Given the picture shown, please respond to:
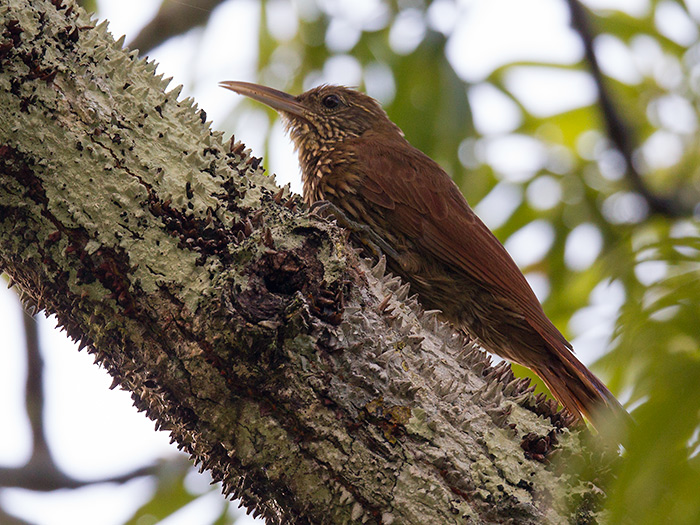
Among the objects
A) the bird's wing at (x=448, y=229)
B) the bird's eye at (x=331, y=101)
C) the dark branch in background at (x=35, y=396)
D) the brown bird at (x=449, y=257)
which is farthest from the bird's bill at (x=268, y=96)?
the dark branch in background at (x=35, y=396)

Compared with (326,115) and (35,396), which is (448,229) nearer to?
(326,115)

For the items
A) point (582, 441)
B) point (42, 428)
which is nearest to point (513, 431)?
point (582, 441)

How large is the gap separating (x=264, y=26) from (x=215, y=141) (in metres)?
2.85

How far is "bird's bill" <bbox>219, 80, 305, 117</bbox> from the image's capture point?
3163mm

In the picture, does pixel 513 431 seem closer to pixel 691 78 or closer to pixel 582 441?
pixel 582 441

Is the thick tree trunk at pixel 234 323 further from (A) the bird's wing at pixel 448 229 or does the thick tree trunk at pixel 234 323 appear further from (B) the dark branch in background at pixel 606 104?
(B) the dark branch in background at pixel 606 104

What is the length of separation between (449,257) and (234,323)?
1343mm

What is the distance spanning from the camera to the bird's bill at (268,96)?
125 inches

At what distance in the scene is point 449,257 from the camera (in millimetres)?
2582

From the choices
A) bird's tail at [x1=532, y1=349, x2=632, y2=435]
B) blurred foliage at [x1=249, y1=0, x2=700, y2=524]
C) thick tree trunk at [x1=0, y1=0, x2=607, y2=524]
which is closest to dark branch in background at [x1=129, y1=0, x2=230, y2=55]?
blurred foliage at [x1=249, y1=0, x2=700, y2=524]

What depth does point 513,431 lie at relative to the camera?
1575 mm

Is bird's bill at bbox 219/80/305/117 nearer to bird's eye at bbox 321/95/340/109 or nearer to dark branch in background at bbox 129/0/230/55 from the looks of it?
bird's eye at bbox 321/95/340/109

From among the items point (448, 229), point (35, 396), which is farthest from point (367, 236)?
point (35, 396)

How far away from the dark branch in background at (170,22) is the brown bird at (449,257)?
4.62ft
